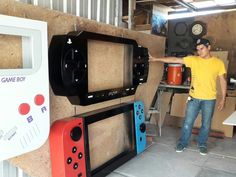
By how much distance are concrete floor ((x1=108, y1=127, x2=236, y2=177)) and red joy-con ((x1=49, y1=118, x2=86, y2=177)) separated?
0.73 meters

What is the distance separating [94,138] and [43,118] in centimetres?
94

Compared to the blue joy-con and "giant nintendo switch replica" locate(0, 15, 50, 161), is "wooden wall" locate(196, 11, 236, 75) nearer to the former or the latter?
the blue joy-con

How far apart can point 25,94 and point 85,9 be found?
1415mm

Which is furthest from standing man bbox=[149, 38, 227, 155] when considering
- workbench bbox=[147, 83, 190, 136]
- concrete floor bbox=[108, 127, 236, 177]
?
workbench bbox=[147, 83, 190, 136]

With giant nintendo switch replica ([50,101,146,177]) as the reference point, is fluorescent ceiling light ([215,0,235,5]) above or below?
above

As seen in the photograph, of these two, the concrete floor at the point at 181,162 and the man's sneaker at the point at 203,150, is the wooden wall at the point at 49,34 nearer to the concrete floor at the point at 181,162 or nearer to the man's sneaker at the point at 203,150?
the concrete floor at the point at 181,162

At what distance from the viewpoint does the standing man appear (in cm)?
317

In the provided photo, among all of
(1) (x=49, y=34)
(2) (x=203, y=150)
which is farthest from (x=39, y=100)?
(2) (x=203, y=150)

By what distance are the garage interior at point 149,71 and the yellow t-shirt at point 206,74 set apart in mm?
228

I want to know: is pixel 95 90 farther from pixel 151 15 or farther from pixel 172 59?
pixel 151 15

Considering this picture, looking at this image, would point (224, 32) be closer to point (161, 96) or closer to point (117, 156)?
point (161, 96)

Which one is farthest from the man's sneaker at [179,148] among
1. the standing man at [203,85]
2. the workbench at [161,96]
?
the workbench at [161,96]

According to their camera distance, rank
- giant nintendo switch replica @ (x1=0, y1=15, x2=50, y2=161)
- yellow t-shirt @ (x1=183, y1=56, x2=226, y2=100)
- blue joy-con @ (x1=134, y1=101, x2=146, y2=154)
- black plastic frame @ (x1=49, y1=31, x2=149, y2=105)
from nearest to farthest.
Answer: giant nintendo switch replica @ (x1=0, y1=15, x2=50, y2=161) → black plastic frame @ (x1=49, y1=31, x2=149, y2=105) → blue joy-con @ (x1=134, y1=101, x2=146, y2=154) → yellow t-shirt @ (x1=183, y1=56, x2=226, y2=100)

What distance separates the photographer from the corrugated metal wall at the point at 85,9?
2039mm
